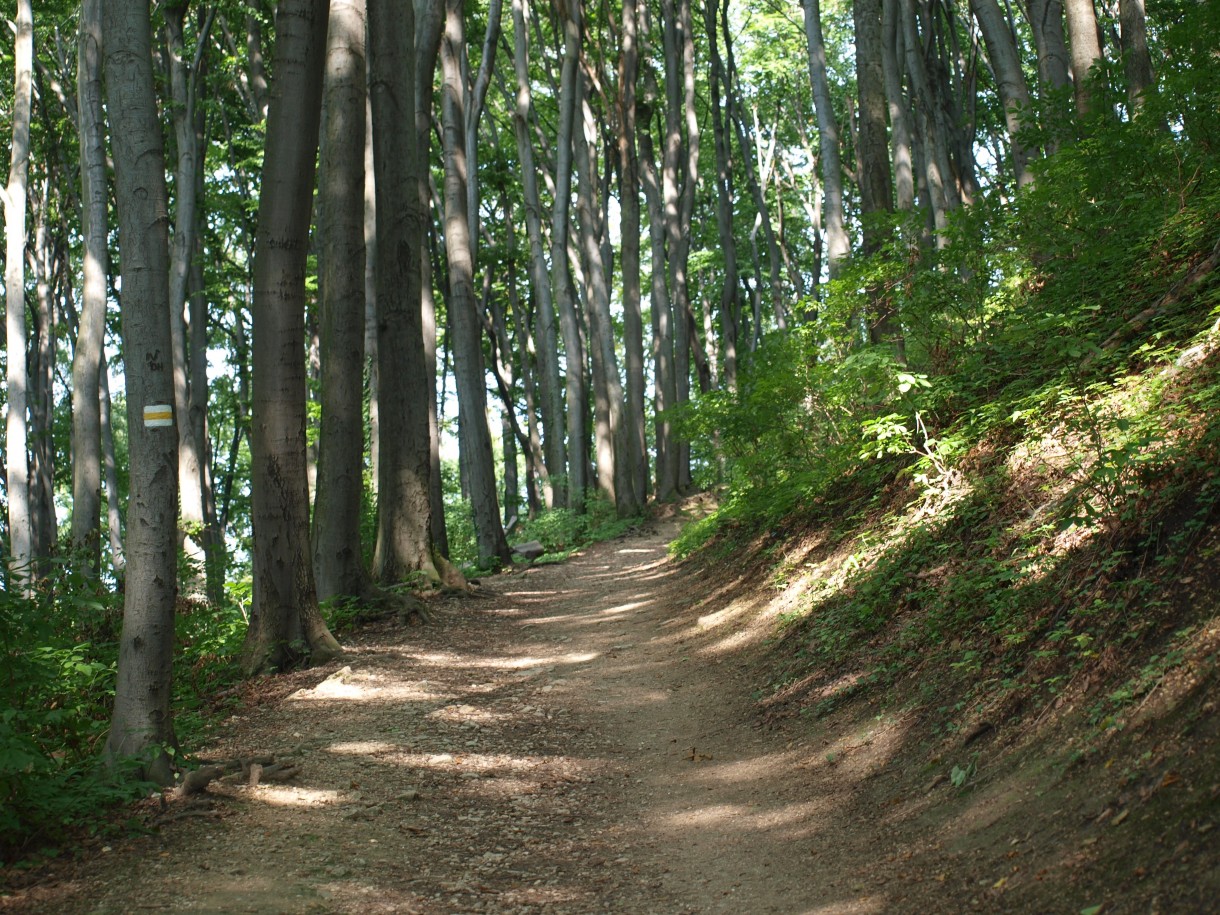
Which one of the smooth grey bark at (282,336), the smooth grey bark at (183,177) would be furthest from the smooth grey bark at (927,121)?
the smooth grey bark at (282,336)

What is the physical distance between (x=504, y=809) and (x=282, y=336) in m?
4.54

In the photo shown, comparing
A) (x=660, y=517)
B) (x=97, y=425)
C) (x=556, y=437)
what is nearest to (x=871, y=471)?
(x=97, y=425)

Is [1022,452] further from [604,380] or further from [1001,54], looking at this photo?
[604,380]

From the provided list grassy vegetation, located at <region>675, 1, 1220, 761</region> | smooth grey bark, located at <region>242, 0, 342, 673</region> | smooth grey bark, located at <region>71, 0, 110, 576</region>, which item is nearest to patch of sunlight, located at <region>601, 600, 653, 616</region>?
grassy vegetation, located at <region>675, 1, 1220, 761</region>

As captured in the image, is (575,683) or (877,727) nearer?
(877,727)

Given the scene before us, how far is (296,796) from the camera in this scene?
16.5ft

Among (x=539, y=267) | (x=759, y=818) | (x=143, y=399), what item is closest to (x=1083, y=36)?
(x=759, y=818)

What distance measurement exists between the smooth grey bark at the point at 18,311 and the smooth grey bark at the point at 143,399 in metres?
12.2

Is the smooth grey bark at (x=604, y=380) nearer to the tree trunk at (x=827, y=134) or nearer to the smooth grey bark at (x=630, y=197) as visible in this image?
the smooth grey bark at (x=630, y=197)

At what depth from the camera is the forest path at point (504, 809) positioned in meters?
3.94

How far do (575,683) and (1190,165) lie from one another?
636cm

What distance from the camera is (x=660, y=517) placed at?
78.5ft

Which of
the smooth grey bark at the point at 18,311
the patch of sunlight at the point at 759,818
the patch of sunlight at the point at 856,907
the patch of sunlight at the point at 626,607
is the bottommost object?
the patch of sunlight at the point at 759,818

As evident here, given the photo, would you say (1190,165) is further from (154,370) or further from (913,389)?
(154,370)
